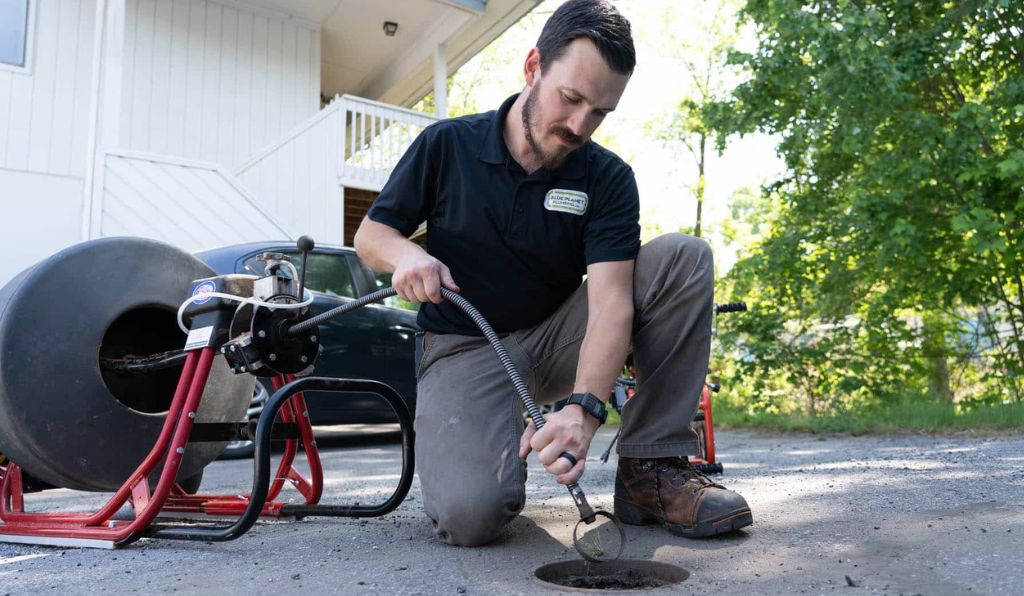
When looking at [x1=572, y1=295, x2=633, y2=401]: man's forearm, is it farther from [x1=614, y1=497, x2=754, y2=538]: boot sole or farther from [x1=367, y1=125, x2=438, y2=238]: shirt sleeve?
[x1=367, y1=125, x2=438, y2=238]: shirt sleeve

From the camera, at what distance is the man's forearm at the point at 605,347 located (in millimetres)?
1977

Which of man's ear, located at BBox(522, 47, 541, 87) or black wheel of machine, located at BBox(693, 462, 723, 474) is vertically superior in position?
man's ear, located at BBox(522, 47, 541, 87)

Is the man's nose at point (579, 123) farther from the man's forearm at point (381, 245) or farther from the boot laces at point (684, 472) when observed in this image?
the boot laces at point (684, 472)

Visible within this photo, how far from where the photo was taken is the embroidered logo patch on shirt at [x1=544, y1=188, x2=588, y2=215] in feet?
7.52

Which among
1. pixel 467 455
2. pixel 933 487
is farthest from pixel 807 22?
pixel 467 455

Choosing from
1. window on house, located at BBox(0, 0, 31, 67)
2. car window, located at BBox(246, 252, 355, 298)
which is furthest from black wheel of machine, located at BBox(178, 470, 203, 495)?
window on house, located at BBox(0, 0, 31, 67)

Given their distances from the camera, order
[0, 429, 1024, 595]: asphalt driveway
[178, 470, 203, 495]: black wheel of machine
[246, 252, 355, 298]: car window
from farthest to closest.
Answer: [246, 252, 355, 298]: car window → [178, 470, 203, 495]: black wheel of machine → [0, 429, 1024, 595]: asphalt driveway

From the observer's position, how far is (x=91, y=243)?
2.43 m

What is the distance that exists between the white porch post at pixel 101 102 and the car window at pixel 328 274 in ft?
9.14

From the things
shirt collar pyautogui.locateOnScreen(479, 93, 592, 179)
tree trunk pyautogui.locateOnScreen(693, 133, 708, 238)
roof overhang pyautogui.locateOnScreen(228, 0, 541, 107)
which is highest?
tree trunk pyautogui.locateOnScreen(693, 133, 708, 238)

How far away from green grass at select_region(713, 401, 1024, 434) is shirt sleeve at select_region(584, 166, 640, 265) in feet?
14.1

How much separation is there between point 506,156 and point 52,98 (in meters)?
7.36

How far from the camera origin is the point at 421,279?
1.98 meters

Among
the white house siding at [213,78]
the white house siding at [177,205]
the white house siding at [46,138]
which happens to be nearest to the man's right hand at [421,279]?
the white house siding at [177,205]
